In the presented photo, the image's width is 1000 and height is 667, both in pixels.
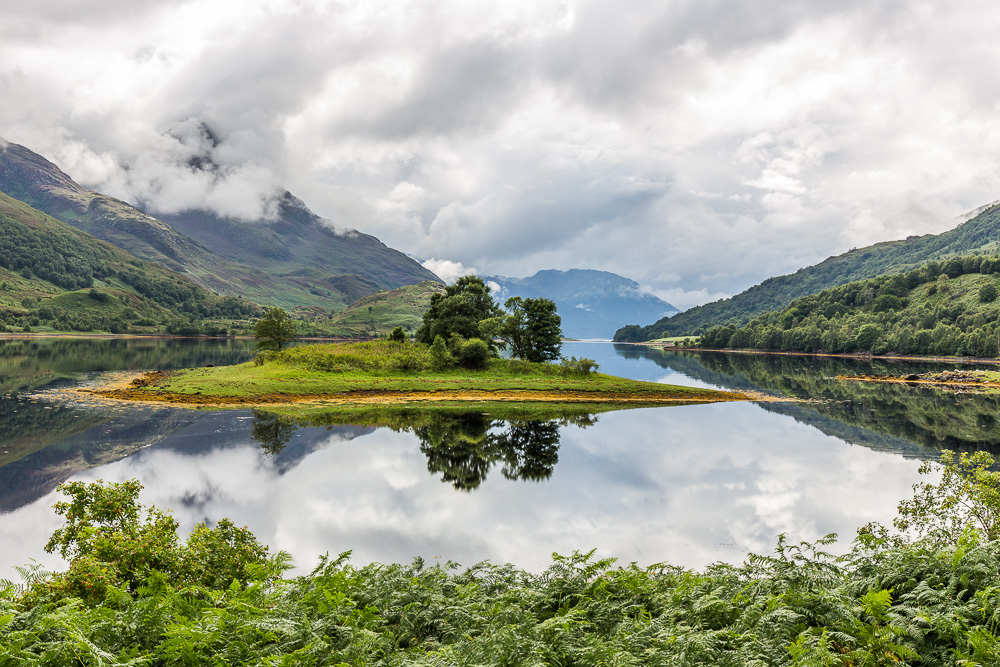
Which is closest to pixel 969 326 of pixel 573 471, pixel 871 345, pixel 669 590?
pixel 871 345

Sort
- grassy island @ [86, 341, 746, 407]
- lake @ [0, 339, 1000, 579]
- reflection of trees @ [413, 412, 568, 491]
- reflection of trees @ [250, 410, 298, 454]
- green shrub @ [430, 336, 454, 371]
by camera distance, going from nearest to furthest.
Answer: lake @ [0, 339, 1000, 579], reflection of trees @ [413, 412, 568, 491], reflection of trees @ [250, 410, 298, 454], grassy island @ [86, 341, 746, 407], green shrub @ [430, 336, 454, 371]

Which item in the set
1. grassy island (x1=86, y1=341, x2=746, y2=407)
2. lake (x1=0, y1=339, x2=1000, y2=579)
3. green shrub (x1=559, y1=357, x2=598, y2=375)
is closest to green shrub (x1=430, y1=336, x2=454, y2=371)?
grassy island (x1=86, y1=341, x2=746, y2=407)

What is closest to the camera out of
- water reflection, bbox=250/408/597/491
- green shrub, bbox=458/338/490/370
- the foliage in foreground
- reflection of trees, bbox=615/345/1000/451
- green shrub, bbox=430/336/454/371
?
the foliage in foreground

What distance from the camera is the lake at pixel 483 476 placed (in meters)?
18.2

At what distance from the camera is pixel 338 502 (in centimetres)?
2167

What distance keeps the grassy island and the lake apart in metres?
7.81

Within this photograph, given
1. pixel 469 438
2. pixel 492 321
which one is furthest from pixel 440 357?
pixel 469 438

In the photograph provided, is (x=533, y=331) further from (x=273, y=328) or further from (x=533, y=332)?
(x=273, y=328)

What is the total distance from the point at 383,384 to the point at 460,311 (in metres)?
23.9

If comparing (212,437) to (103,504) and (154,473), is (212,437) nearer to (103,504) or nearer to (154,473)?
(154,473)

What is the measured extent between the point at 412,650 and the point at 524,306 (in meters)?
74.0

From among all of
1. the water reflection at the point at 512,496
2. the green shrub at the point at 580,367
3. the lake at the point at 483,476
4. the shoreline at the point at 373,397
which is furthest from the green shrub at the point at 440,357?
Answer: the water reflection at the point at 512,496

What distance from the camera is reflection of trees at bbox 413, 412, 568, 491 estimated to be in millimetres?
27422

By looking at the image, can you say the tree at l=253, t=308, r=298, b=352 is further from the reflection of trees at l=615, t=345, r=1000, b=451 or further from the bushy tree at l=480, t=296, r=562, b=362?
the reflection of trees at l=615, t=345, r=1000, b=451
